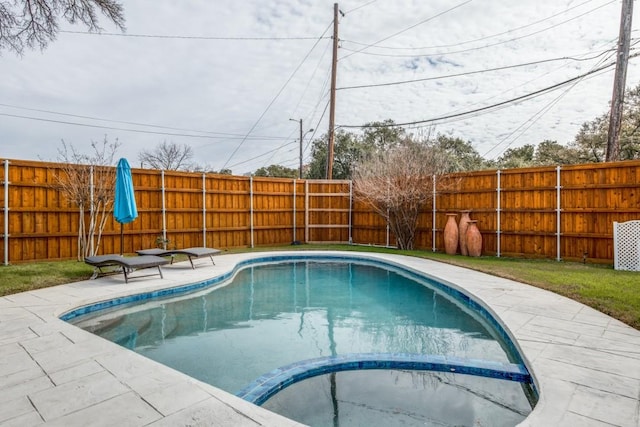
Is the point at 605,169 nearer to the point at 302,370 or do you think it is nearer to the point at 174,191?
the point at 302,370

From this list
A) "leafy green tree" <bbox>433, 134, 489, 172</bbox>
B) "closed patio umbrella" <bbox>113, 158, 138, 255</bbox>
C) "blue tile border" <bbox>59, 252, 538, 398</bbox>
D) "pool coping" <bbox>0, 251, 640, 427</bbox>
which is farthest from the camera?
"leafy green tree" <bbox>433, 134, 489, 172</bbox>

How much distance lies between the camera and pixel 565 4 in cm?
1094

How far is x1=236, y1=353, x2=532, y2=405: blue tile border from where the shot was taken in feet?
9.39

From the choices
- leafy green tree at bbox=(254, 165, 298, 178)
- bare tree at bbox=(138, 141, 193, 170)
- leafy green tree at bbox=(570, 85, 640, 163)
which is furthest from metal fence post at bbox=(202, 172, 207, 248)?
leafy green tree at bbox=(254, 165, 298, 178)

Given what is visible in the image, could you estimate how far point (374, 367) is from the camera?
3.32 metres

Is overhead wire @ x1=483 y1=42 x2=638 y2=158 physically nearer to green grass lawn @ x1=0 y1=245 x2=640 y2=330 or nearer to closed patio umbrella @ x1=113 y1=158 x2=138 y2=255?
green grass lawn @ x1=0 y1=245 x2=640 y2=330

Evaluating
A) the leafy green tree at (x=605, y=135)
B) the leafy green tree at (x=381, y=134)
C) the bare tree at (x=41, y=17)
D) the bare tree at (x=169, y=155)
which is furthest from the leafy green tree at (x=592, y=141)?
the bare tree at (x=169, y=155)

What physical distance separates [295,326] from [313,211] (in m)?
8.56

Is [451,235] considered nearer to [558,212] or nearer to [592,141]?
[558,212]

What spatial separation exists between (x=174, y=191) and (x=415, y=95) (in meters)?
10.9

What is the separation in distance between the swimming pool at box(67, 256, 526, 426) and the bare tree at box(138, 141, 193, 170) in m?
24.9

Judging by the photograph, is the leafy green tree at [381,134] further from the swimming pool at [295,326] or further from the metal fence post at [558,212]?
the swimming pool at [295,326]

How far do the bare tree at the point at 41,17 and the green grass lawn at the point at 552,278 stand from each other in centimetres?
391

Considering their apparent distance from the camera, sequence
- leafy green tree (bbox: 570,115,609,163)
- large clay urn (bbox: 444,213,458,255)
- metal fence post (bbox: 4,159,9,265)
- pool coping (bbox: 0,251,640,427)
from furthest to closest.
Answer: leafy green tree (bbox: 570,115,609,163) → large clay urn (bbox: 444,213,458,255) → metal fence post (bbox: 4,159,9,265) → pool coping (bbox: 0,251,640,427)
